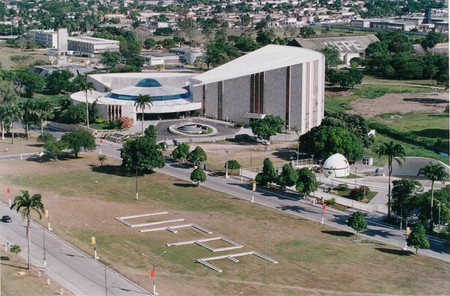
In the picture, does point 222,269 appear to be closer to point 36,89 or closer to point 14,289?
point 14,289

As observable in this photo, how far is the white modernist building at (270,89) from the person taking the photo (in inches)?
5335

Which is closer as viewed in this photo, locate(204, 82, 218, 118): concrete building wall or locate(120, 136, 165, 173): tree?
locate(120, 136, 165, 173): tree

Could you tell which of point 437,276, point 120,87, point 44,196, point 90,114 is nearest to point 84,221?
point 44,196

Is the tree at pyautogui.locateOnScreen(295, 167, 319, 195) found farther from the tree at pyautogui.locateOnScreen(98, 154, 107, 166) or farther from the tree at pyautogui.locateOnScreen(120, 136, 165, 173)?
the tree at pyautogui.locateOnScreen(98, 154, 107, 166)

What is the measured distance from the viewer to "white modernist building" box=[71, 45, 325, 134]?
446ft

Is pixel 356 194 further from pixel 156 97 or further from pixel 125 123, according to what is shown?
pixel 156 97

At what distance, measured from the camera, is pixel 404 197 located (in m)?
88.3

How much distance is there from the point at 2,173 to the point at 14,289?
4437 centimetres

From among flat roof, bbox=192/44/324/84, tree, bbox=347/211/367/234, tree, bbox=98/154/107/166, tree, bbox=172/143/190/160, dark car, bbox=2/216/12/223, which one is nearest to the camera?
tree, bbox=347/211/367/234

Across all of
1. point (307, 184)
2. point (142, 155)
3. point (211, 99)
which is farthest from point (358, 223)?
point (211, 99)

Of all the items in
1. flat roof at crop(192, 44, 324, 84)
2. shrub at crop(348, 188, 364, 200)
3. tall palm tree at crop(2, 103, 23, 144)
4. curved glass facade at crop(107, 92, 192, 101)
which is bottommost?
shrub at crop(348, 188, 364, 200)

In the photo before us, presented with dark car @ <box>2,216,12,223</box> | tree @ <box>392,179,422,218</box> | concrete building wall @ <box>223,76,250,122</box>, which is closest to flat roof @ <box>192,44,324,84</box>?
concrete building wall @ <box>223,76,250,122</box>

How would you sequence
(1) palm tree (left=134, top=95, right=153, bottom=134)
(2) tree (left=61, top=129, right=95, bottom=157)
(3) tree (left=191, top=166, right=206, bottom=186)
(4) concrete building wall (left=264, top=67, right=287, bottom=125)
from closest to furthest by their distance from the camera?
(3) tree (left=191, top=166, right=206, bottom=186) < (2) tree (left=61, top=129, right=95, bottom=157) < (1) palm tree (left=134, top=95, right=153, bottom=134) < (4) concrete building wall (left=264, top=67, right=287, bottom=125)

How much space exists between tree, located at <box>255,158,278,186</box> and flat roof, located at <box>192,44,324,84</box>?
1452 inches
